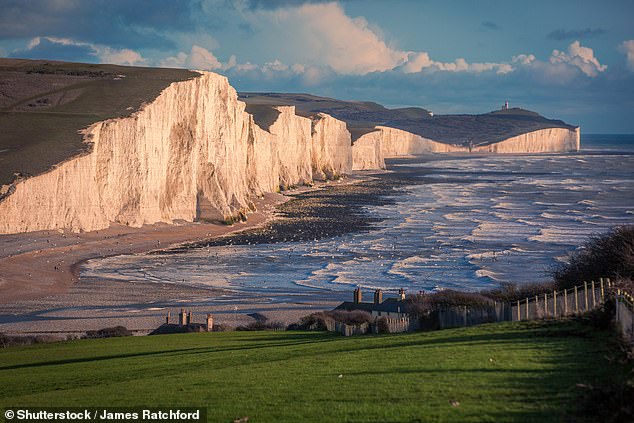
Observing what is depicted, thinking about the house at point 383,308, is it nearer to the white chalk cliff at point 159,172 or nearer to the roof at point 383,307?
the roof at point 383,307

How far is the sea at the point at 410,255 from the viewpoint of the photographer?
132 ft

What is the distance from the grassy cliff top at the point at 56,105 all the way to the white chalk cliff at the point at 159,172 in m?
1.24

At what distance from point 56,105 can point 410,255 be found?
33.2m

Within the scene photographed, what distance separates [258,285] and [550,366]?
93.4ft

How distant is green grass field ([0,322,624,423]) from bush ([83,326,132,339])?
242 inches

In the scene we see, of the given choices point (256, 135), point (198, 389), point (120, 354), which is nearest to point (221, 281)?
point (120, 354)

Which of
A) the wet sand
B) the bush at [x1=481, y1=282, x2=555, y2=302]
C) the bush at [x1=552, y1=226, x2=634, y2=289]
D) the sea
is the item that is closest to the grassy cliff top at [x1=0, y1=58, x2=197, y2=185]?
the wet sand

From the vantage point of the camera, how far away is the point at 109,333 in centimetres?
2773

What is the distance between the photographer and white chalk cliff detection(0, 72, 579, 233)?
51.2m

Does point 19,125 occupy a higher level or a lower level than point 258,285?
higher

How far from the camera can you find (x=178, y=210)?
63.2 meters

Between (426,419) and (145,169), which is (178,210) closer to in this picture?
(145,169)

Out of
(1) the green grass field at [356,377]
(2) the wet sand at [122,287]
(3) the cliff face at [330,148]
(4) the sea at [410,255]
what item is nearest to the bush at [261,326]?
(2) the wet sand at [122,287]

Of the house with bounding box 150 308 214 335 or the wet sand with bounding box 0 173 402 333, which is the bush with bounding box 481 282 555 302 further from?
the house with bounding box 150 308 214 335
